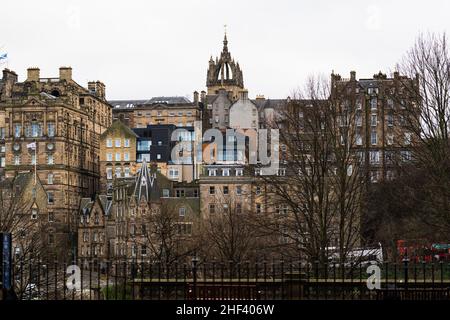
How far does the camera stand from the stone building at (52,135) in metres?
151

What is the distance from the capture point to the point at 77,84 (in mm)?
163250

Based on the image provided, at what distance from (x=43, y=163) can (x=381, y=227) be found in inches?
3268

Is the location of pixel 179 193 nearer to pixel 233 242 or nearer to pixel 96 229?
pixel 96 229

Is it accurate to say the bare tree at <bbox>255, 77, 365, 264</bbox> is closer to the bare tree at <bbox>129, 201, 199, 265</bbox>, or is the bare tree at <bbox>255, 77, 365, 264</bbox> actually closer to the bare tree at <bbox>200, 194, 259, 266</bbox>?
the bare tree at <bbox>200, 194, 259, 266</bbox>

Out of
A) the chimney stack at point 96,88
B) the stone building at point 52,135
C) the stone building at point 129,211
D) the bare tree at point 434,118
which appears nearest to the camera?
the bare tree at point 434,118

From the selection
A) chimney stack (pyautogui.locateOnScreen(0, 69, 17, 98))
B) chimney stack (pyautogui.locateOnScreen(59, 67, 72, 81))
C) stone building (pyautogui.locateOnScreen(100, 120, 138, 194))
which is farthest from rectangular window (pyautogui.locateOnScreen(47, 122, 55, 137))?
chimney stack (pyautogui.locateOnScreen(0, 69, 17, 98))

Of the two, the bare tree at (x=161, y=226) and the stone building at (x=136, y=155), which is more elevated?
the stone building at (x=136, y=155)

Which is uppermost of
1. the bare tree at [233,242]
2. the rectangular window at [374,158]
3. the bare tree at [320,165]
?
the rectangular window at [374,158]

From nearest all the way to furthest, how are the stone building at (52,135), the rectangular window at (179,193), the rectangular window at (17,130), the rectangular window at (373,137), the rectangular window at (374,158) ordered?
the rectangular window at (374,158)
the rectangular window at (179,193)
the rectangular window at (373,137)
the stone building at (52,135)
the rectangular window at (17,130)

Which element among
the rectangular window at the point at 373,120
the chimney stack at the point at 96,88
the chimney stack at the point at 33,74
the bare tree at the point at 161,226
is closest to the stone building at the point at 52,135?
the chimney stack at the point at 33,74

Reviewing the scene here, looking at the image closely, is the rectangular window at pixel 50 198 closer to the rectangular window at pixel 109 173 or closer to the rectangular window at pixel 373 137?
the rectangular window at pixel 109 173

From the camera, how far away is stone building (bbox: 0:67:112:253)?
151 meters

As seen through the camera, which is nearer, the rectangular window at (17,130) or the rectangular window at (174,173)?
the rectangular window at (174,173)
